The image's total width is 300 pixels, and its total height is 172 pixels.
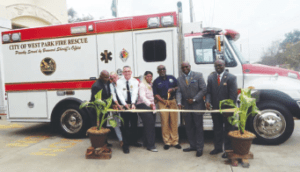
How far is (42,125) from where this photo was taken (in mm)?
8266

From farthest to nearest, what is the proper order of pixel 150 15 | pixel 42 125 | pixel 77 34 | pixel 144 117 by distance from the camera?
pixel 42 125
pixel 77 34
pixel 150 15
pixel 144 117

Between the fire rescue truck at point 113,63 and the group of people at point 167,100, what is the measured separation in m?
0.48

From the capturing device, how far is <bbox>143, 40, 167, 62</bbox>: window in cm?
530

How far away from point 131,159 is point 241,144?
2.03 m

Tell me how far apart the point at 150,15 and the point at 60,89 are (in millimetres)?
2890

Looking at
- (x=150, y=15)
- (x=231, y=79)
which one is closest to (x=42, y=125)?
(x=150, y=15)

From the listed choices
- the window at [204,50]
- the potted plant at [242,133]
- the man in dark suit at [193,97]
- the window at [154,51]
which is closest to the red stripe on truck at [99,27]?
the window at [154,51]

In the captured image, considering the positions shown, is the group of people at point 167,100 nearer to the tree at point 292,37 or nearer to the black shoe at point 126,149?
the black shoe at point 126,149

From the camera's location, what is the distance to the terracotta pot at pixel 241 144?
3906mm

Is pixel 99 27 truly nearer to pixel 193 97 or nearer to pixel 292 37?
pixel 193 97

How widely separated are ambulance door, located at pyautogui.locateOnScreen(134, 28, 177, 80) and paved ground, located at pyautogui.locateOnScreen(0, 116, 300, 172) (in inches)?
70.0

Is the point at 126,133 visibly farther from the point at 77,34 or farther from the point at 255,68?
the point at 255,68

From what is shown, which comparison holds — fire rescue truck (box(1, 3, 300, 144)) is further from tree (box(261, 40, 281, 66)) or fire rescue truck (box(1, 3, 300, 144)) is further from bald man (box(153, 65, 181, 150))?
tree (box(261, 40, 281, 66))

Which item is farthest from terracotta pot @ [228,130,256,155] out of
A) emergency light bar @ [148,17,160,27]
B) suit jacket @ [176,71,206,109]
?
emergency light bar @ [148,17,160,27]
